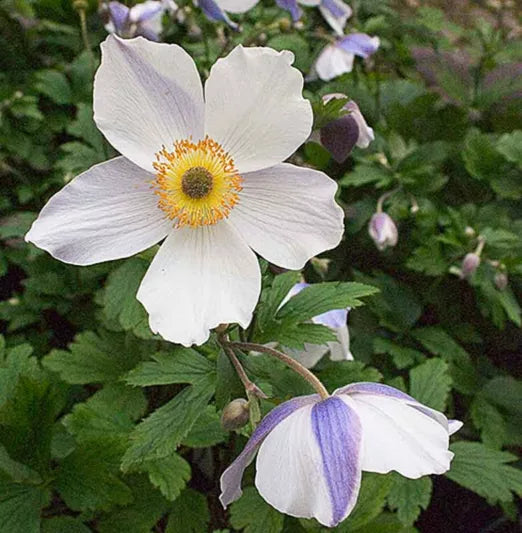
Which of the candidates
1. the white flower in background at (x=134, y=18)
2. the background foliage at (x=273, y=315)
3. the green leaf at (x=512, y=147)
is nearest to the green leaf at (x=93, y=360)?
the background foliage at (x=273, y=315)

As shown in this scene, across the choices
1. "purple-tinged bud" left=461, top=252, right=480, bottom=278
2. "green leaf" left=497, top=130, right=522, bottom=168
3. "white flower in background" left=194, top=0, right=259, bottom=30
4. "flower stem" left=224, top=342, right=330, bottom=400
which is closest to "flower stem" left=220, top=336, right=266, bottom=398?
"flower stem" left=224, top=342, right=330, bottom=400

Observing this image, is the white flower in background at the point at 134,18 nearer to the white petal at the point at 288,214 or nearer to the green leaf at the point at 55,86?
the green leaf at the point at 55,86

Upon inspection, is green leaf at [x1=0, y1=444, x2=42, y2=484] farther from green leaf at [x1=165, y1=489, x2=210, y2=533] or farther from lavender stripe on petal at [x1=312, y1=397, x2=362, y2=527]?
lavender stripe on petal at [x1=312, y1=397, x2=362, y2=527]

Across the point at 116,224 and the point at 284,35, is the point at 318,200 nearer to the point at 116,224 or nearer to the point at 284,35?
the point at 116,224

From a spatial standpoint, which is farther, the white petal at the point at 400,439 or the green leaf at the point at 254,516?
the green leaf at the point at 254,516

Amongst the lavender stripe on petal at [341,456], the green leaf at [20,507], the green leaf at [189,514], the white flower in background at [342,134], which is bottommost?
the green leaf at [189,514]

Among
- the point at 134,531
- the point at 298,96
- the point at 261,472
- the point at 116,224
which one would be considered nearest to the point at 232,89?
the point at 298,96

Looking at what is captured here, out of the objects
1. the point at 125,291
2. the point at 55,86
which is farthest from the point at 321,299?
the point at 55,86
